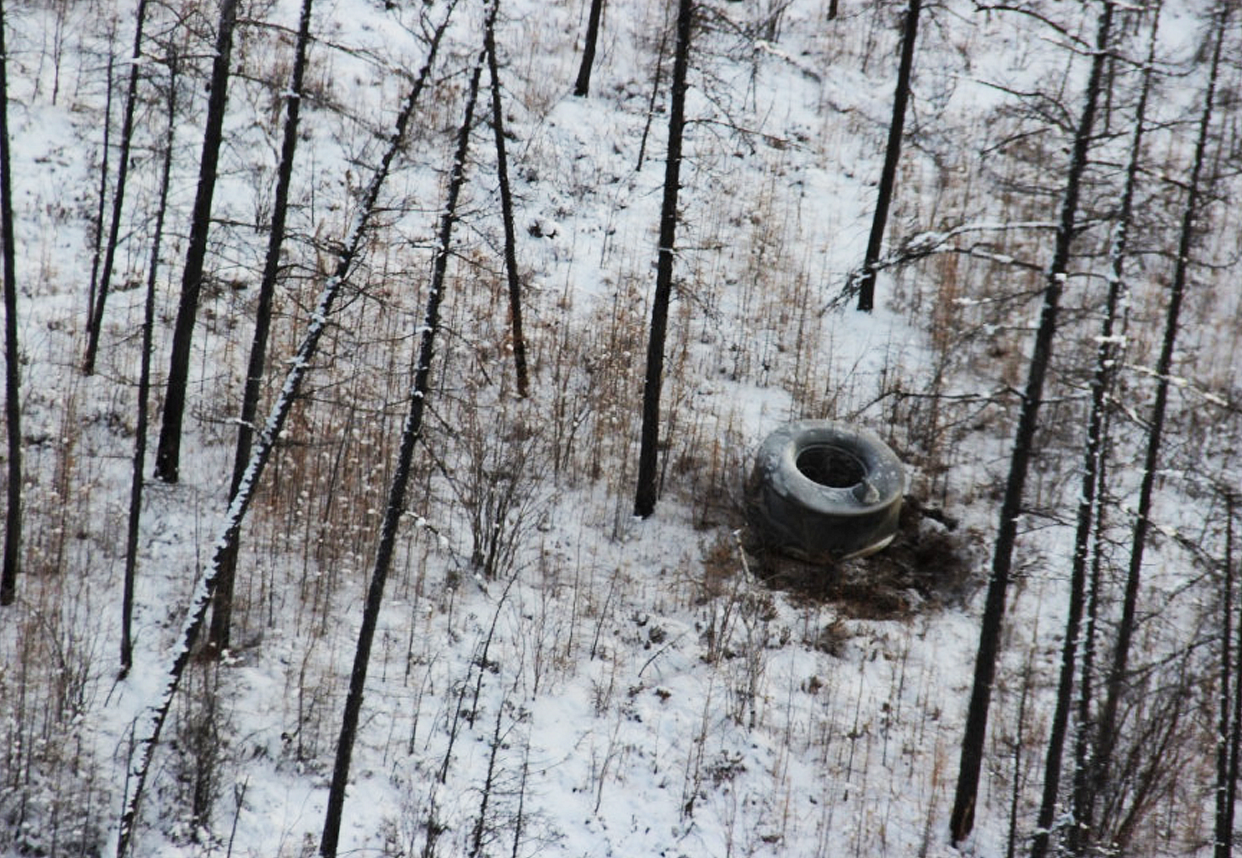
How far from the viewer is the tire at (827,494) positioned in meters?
13.4

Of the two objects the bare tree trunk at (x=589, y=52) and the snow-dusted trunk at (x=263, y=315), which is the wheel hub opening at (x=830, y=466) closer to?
the snow-dusted trunk at (x=263, y=315)

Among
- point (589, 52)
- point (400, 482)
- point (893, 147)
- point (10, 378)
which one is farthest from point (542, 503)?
point (589, 52)

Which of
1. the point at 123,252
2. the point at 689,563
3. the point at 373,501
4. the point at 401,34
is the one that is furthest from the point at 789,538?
the point at 401,34

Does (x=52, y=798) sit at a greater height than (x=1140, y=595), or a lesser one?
lesser

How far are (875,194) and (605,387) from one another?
8937 millimetres

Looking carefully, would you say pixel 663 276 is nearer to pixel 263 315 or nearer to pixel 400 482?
pixel 263 315

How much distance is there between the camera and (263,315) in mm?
11016

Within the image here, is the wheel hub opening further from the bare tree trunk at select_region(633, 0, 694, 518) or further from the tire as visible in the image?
the bare tree trunk at select_region(633, 0, 694, 518)

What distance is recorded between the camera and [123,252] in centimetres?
1753

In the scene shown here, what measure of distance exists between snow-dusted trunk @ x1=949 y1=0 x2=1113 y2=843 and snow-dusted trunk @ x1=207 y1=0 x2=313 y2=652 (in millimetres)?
7150

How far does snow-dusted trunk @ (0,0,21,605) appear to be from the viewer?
430 inches

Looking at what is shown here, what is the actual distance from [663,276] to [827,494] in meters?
3.60

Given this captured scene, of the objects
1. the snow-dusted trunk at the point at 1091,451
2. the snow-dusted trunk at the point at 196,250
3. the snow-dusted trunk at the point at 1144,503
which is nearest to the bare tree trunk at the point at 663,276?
the snow-dusted trunk at the point at 196,250

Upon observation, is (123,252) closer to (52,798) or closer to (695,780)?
(52,798)
